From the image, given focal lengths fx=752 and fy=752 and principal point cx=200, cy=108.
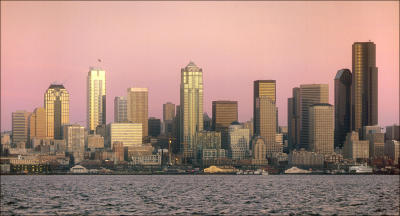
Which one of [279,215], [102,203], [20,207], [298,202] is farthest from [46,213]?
[298,202]

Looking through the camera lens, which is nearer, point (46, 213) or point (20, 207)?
point (46, 213)

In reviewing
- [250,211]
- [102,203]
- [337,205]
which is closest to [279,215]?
[250,211]

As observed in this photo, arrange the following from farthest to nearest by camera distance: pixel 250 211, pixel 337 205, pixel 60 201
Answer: pixel 60 201
pixel 337 205
pixel 250 211

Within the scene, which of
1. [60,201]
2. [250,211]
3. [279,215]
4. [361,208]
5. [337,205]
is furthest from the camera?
[60,201]

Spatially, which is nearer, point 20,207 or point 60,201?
point 20,207

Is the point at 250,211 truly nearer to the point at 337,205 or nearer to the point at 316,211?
the point at 316,211

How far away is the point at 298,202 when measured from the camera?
11681 cm

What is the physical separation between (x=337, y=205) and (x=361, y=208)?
725 centimetres

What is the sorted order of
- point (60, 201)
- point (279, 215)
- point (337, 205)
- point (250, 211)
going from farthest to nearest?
point (60, 201)
point (337, 205)
point (250, 211)
point (279, 215)

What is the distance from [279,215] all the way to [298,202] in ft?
89.2

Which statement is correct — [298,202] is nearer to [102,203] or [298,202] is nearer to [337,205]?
[337,205]

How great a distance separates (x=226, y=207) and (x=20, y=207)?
94.9 feet

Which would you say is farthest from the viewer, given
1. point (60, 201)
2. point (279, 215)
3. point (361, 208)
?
point (60, 201)

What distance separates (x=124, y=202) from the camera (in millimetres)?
117062
